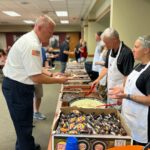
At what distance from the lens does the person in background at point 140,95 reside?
1.57 meters

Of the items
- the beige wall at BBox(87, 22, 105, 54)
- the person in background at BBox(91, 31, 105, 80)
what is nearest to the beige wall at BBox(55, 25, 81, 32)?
the beige wall at BBox(87, 22, 105, 54)

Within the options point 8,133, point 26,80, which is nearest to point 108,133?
point 26,80

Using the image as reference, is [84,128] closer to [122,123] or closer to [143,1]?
[122,123]

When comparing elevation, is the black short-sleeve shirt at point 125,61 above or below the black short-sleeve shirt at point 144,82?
above

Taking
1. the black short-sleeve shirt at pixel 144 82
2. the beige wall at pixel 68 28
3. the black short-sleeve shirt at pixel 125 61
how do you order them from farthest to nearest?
the beige wall at pixel 68 28 → the black short-sleeve shirt at pixel 125 61 → the black short-sleeve shirt at pixel 144 82

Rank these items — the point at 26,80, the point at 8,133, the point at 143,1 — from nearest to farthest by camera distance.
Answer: the point at 26,80 → the point at 8,133 → the point at 143,1

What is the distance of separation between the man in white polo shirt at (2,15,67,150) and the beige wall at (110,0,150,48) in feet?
6.66

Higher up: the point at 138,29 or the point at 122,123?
the point at 138,29

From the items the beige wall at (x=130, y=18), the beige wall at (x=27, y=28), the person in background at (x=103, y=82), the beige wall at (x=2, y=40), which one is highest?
the beige wall at (x=27, y=28)

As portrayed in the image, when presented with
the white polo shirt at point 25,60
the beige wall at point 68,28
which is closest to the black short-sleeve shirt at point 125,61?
the white polo shirt at point 25,60

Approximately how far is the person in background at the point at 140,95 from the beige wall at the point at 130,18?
2.22m

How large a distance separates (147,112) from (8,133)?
7.34 feet

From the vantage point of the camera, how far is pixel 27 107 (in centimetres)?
211

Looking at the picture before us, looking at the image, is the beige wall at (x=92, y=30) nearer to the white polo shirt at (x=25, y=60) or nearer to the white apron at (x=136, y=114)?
the white polo shirt at (x=25, y=60)
